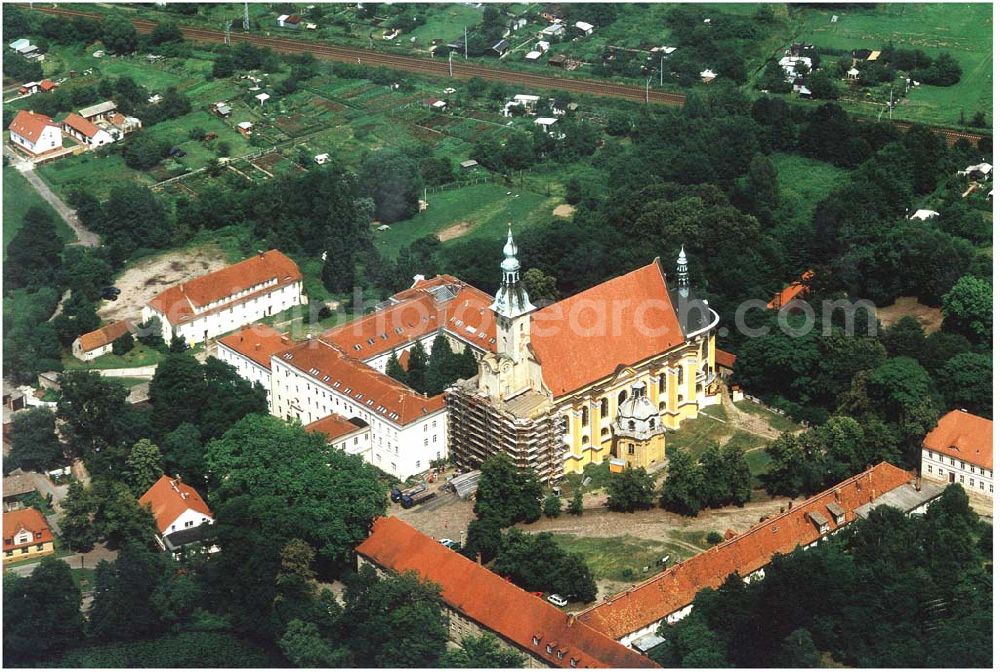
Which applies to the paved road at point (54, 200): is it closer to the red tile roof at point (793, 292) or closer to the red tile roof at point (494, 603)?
the red tile roof at point (494, 603)

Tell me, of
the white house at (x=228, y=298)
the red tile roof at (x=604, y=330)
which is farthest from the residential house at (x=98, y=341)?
the red tile roof at (x=604, y=330)

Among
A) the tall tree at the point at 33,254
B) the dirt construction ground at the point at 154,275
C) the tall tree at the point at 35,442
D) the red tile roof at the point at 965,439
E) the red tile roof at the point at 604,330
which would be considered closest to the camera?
the red tile roof at the point at 965,439

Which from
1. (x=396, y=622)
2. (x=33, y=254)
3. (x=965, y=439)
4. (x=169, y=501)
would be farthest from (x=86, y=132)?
(x=965, y=439)

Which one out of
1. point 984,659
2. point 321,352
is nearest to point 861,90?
point 321,352

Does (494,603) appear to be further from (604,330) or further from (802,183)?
(802,183)

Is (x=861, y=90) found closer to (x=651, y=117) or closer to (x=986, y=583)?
(x=651, y=117)

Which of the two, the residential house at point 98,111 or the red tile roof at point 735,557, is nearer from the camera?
the red tile roof at point 735,557
